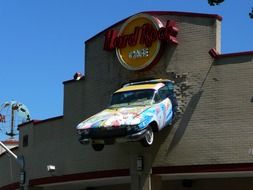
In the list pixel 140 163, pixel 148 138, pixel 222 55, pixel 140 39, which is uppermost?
pixel 140 39

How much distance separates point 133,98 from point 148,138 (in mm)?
1784

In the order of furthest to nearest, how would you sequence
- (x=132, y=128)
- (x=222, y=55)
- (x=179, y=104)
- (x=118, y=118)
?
(x=179, y=104) → (x=222, y=55) → (x=118, y=118) → (x=132, y=128)

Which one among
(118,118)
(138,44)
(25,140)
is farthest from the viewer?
(25,140)

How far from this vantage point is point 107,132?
25.0 m

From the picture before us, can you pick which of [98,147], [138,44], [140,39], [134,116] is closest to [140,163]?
[98,147]

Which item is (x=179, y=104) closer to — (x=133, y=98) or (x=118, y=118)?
(x=133, y=98)

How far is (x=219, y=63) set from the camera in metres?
26.2

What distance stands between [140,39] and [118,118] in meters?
4.20

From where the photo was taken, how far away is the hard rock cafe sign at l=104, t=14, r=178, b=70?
27188 mm

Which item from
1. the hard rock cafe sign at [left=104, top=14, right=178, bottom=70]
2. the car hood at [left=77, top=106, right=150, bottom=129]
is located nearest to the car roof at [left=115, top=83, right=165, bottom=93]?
the car hood at [left=77, top=106, right=150, bottom=129]

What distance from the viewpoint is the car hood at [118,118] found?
24.8m

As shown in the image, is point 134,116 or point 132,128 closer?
point 132,128

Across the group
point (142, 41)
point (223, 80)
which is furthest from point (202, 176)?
point (142, 41)

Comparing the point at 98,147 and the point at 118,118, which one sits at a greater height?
the point at 118,118
